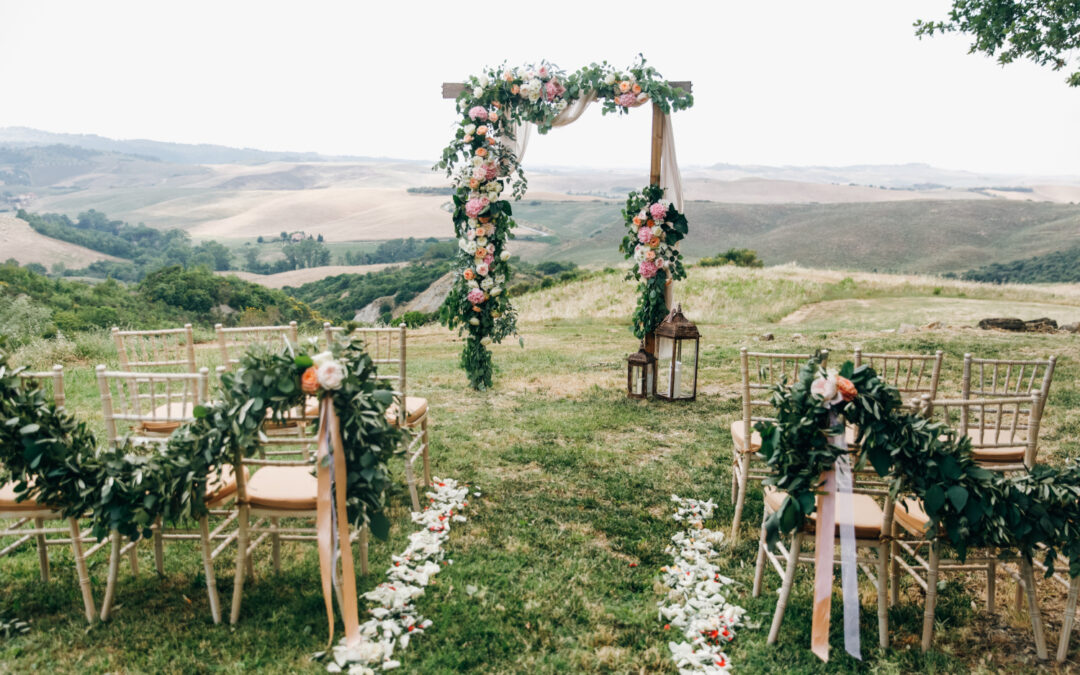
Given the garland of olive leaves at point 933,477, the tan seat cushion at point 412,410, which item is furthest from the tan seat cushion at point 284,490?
the garland of olive leaves at point 933,477

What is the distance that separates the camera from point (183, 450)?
3.08 meters

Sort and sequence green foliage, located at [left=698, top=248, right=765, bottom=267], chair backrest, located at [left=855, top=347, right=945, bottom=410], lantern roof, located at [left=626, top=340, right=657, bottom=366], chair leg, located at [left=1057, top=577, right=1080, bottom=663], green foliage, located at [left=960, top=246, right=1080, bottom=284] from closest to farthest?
chair leg, located at [left=1057, top=577, right=1080, bottom=663], chair backrest, located at [left=855, top=347, right=945, bottom=410], lantern roof, located at [left=626, top=340, right=657, bottom=366], green foliage, located at [left=698, top=248, right=765, bottom=267], green foliage, located at [left=960, top=246, right=1080, bottom=284]

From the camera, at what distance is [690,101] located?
24.3 feet

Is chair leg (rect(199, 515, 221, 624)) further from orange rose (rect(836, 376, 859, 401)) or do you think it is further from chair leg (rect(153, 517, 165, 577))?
orange rose (rect(836, 376, 859, 401))

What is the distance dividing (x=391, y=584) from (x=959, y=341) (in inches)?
435

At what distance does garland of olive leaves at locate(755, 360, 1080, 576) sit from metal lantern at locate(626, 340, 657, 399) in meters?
4.92

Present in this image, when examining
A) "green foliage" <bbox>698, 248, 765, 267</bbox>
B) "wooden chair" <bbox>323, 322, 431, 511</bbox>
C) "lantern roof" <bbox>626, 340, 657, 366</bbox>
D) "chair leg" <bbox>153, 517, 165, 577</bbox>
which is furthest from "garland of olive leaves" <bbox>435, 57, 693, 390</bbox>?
"green foliage" <bbox>698, 248, 765, 267</bbox>

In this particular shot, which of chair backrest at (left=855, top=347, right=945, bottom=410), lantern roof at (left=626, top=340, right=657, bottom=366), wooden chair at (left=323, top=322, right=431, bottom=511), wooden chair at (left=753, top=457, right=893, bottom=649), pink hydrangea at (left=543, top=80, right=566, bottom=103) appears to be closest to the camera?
wooden chair at (left=753, top=457, right=893, bottom=649)

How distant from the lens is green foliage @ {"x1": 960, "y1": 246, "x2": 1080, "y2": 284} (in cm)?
3972

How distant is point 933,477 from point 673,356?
4.72 metres

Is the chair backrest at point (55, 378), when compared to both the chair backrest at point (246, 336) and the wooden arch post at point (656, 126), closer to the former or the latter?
the chair backrest at point (246, 336)

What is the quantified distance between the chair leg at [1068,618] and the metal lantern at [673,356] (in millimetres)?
Answer: 4371

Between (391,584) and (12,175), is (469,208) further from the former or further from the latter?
(12,175)

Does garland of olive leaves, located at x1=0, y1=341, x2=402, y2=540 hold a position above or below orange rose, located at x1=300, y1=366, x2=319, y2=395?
below
